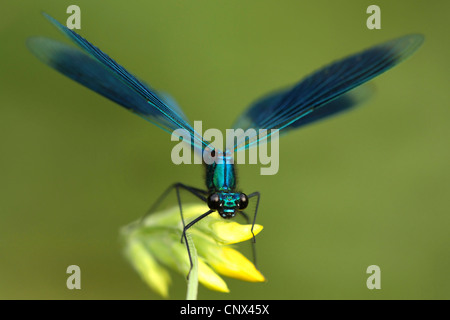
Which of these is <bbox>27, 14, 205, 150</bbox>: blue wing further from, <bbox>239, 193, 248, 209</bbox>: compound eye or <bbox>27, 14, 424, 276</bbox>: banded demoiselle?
<bbox>239, 193, 248, 209</bbox>: compound eye

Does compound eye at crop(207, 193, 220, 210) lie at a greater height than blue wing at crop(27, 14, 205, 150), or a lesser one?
lesser

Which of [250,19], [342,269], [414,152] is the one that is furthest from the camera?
[250,19]

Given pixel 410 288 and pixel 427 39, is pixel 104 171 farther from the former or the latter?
pixel 427 39

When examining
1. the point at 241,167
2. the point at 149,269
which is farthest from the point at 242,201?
the point at 241,167

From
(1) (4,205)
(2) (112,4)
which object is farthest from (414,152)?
(1) (4,205)

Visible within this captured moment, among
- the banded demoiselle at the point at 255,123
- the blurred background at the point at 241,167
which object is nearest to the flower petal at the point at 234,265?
the banded demoiselle at the point at 255,123

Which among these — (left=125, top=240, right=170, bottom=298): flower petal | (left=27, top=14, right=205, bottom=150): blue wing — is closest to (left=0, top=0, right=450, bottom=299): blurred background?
(left=125, top=240, right=170, bottom=298): flower petal
